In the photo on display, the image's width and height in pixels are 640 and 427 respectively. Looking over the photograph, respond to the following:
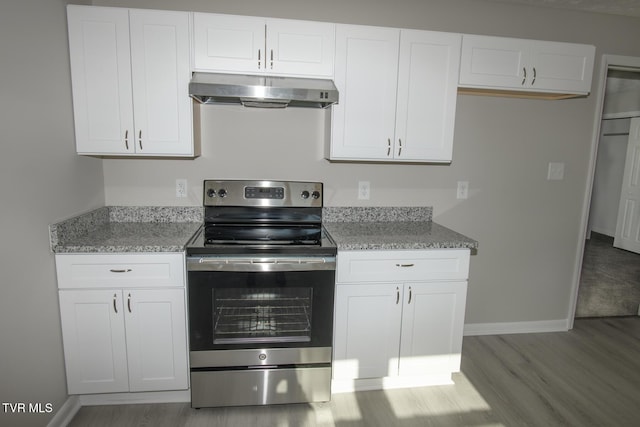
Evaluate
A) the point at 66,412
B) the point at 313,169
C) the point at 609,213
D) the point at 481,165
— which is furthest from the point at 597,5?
the point at 609,213

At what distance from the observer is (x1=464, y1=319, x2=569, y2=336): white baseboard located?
2.94 m

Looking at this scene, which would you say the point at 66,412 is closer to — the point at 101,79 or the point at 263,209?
the point at 263,209

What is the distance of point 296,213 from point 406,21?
1.47 metres

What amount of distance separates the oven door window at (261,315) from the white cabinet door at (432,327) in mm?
601

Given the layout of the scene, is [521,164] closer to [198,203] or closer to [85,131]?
[198,203]

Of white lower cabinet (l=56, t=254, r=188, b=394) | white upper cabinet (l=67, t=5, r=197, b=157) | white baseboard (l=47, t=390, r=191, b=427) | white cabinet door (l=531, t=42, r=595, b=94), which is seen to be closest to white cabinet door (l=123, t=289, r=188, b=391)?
white lower cabinet (l=56, t=254, r=188, b=394)

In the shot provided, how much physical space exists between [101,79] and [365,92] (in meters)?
1.46

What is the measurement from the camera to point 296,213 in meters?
2.47

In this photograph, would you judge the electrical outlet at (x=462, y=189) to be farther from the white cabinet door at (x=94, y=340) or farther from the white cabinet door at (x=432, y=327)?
the white cabinet door at (x=94, y=340)

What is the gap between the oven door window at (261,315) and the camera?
6.47ft

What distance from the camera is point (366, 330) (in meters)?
2.14

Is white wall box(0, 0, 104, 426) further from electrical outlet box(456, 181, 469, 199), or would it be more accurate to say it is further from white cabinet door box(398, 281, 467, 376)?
electrical outlet box(456, 181, 469, 199)

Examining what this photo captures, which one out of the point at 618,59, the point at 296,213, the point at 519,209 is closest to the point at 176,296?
the point at 296,213

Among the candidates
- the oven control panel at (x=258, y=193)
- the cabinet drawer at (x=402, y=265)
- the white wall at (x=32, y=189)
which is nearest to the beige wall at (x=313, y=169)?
the white wall at (x=32, y=189)
